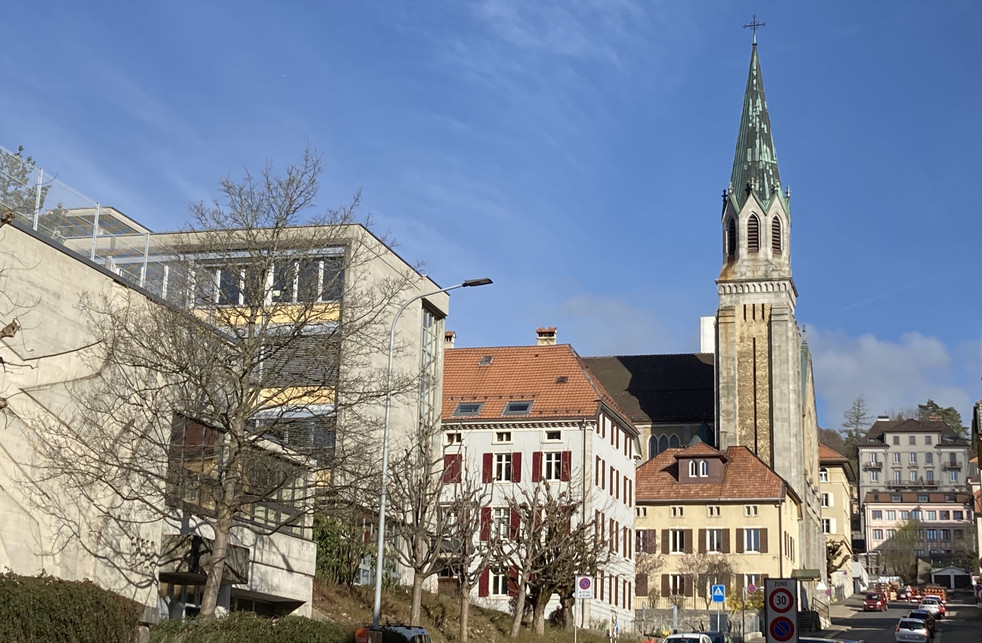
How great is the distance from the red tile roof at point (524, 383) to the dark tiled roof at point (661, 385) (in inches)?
1377

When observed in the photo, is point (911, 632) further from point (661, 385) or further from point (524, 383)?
point (661, 385)

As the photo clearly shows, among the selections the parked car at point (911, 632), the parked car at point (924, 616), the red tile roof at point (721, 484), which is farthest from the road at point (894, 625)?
the red tile roof at point (721, 484)

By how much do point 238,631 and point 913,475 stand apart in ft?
523

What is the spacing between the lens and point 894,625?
6544 centimetres

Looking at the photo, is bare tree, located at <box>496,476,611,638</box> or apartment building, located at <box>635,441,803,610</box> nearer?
bare tree, located at <box>496,476,611,638</box>

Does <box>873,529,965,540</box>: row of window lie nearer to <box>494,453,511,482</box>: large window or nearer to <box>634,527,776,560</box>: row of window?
<box>634,527,776,560</box>: row of window

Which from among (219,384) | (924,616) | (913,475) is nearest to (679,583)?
(924,616)

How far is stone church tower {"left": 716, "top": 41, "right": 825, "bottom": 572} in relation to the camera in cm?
8669

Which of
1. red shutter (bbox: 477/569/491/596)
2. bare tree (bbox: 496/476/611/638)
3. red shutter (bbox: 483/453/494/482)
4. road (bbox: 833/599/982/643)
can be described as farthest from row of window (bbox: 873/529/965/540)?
bare tree (bbox: 496/476/611/638)

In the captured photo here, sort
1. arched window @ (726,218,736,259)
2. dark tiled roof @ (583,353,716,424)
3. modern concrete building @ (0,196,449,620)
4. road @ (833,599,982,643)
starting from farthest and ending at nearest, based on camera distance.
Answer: dark tiled roof @ (583,353,716,424), arched window @ (726,218,736,259), road @ (833,599,982,643), modern concrete building @ (0,196,449,620)

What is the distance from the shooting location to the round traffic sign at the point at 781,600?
1355 centimetres

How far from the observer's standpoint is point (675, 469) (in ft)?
251

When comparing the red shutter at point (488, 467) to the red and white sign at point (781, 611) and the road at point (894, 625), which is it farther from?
the red and white sign at point (781, 611)

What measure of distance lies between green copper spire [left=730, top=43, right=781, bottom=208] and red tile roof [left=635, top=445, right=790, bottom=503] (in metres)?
25.1
